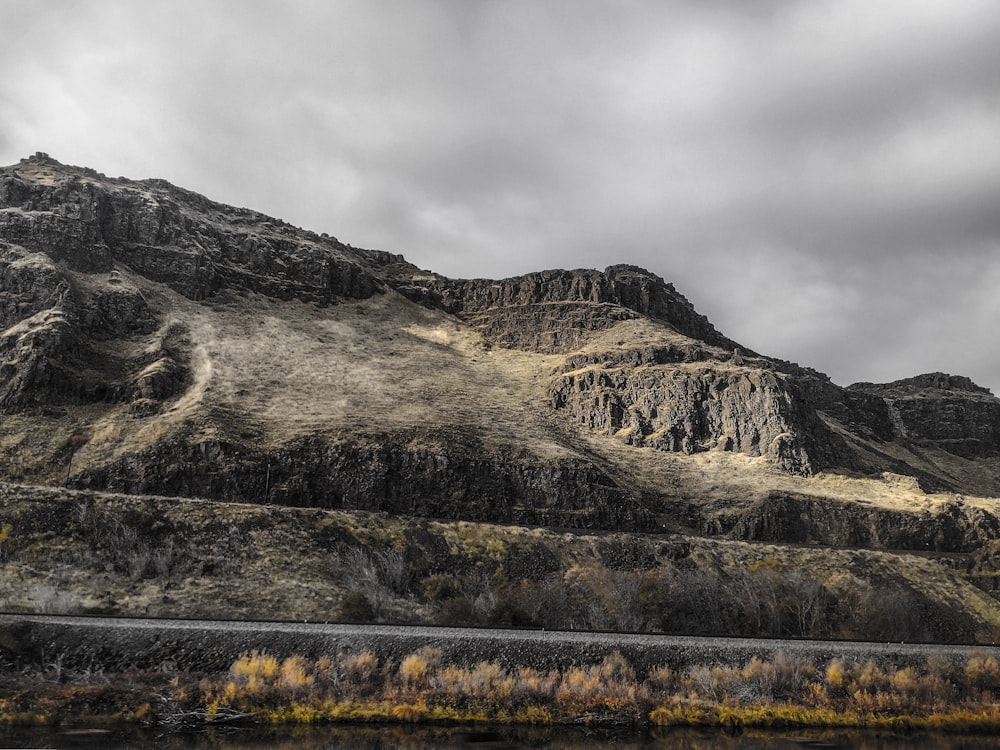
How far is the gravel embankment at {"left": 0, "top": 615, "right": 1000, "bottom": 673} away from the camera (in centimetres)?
2731

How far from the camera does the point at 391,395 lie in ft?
264

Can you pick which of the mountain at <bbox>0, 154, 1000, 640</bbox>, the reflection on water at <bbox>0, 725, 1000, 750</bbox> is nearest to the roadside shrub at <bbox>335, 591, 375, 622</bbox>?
the reflection on water at <bbox>0, 725, 1000, 750</bbox>

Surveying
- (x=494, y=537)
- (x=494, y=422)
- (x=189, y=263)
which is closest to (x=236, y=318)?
(x=189, y=263)

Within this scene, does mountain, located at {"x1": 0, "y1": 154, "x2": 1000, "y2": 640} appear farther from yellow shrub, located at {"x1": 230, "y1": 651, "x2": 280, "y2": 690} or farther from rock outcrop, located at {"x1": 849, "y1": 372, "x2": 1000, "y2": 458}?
yellow shrub, located at {"x1": 230, "y1": 651, "x2": 280, "y2": 690}

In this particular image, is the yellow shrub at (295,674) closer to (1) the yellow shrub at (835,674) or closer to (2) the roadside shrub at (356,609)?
(2) the roadside shrub at (356,609)

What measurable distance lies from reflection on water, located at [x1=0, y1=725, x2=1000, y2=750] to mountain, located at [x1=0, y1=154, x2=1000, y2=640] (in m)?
35.6

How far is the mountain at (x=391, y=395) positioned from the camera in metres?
62.7

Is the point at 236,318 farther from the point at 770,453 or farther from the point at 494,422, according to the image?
the point at 770,453

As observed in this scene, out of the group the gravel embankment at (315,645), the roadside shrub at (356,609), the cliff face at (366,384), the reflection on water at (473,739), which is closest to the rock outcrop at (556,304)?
the cliff face at (366,384)

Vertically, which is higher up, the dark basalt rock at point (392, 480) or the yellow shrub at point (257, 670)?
the dark basalt rock at point (392, 480)

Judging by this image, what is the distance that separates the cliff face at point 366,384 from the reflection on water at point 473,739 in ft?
118

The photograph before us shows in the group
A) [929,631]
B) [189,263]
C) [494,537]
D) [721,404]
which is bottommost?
[929,631]

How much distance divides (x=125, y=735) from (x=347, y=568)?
82.0 feet

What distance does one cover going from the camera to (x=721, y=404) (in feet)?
291
